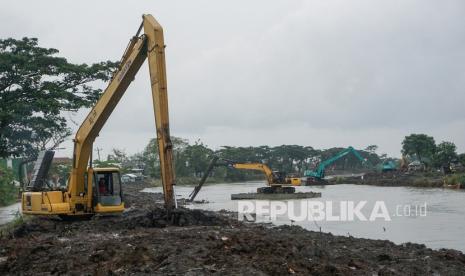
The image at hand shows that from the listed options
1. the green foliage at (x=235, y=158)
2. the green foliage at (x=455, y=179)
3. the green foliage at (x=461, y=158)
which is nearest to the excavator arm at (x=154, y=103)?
the green foliage at (x=455, y=179)

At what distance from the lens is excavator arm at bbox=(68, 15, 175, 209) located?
1700 centimetres

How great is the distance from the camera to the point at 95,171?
2000cm

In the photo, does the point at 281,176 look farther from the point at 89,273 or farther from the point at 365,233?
the point at 89,273

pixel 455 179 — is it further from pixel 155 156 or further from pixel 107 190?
pixel 155 156

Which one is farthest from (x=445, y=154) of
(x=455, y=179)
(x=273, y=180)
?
(x=273, y=180)

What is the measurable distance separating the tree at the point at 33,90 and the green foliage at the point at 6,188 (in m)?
21.1

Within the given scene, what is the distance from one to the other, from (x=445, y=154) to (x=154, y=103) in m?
58.7

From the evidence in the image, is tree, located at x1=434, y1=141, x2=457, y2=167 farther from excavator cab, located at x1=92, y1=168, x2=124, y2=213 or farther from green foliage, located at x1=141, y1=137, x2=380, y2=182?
excavator cab, located at x1=92, y1=168, x2=124, y2=213

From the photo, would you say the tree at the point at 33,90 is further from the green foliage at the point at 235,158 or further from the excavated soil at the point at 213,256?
the green foliage at the point at 235,158

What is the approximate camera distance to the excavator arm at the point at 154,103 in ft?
55.8

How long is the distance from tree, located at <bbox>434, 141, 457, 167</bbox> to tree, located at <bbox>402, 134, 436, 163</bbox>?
22.4ft

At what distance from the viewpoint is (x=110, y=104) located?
1945 centimetres

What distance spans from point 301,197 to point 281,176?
326 cm

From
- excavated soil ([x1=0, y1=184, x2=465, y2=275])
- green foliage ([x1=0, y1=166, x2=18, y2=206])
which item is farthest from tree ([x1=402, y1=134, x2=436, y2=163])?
excavated soil ([x1=0, y1=184, x2=465, y2=275])
